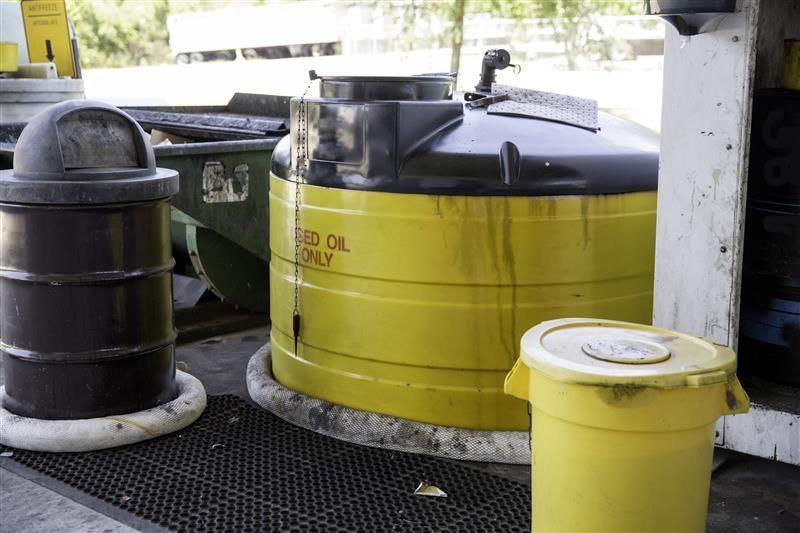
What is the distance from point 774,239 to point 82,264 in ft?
8.98

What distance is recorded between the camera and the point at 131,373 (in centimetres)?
409

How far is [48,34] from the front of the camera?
809 cm

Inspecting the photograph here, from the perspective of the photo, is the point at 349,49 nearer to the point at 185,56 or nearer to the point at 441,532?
the point at 185,56

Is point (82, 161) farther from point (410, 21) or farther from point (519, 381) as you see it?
point (410, 21)

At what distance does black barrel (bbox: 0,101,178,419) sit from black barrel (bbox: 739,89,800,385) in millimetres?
2404

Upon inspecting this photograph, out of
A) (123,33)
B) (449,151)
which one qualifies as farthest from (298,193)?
(123,33)

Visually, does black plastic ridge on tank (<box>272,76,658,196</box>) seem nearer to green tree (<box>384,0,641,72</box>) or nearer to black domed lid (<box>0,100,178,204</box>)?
black domed lid (<box>0,100,178,204</box>)

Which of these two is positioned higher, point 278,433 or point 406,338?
point 406,338

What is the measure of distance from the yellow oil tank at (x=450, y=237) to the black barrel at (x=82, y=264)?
69 cm

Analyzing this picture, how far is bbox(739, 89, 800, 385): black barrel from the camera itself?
368 cm

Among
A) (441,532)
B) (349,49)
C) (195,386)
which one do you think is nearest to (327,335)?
(195,386)

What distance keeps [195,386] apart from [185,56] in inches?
1028

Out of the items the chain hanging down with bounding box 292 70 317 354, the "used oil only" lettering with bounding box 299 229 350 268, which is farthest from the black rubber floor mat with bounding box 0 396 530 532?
the "used oil only" lettering with bounding box 299 229 350 268

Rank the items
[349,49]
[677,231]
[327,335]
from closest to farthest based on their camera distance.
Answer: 1. [677,231]
2. [327,335]
3. [349,49]
